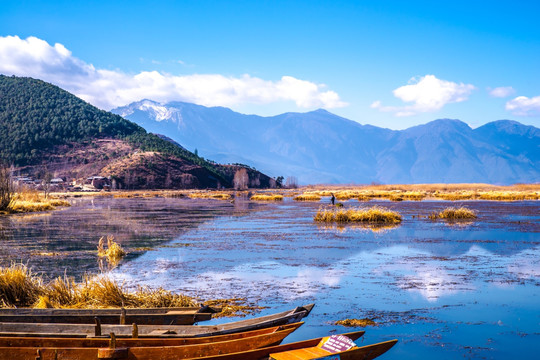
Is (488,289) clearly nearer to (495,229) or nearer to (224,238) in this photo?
(224,238)

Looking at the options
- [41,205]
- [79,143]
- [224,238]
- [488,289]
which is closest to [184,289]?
[488,289]

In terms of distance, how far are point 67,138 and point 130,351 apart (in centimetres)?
15486

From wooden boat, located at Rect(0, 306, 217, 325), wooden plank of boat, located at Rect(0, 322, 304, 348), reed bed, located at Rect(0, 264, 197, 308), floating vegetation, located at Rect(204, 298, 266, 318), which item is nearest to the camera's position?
wooden plank of boat, located at Rect(0, 322, 304, 348)

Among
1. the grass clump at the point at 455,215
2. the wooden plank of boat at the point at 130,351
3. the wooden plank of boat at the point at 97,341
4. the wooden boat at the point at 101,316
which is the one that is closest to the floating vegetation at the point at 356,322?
the wooden boat at the point at 101,316

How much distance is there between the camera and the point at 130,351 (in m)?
7.51

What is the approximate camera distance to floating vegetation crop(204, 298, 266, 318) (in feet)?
38.5

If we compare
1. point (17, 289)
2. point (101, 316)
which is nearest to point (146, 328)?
point (101, 316)

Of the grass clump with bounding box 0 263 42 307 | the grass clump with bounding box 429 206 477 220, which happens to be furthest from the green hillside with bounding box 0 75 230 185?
the grass clump with bounding box 0 263 42 307

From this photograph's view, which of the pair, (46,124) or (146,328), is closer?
(146,328)

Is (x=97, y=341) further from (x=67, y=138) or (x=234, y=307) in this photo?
(x=67, y=138)

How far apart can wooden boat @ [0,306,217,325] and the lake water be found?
162 centimetres

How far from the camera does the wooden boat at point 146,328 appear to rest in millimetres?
8367

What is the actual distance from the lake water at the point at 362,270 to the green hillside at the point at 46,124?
117 m

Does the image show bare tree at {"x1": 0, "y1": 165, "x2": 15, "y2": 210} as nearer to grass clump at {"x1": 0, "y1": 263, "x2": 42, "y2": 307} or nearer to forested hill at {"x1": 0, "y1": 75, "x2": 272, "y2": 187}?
grass clump at {"x1": 0, "y1": 263, "x2": 42, "y2": 307}
